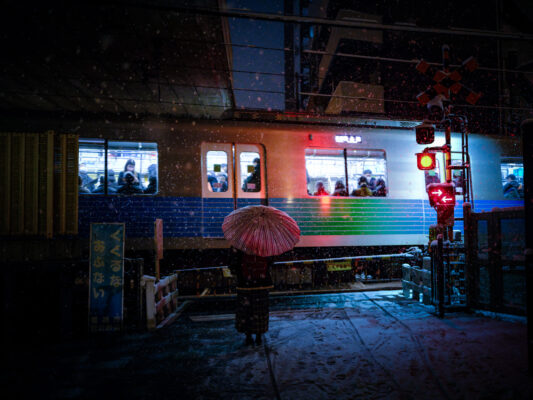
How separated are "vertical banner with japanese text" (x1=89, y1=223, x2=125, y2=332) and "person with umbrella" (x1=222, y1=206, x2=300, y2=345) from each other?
1.90 meters

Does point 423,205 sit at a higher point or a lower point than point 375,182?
lower

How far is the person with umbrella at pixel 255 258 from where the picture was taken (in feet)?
12.8

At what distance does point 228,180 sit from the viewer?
7414 millimetres

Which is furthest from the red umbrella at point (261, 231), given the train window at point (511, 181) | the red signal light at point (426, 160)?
the train window at point (511, 181)

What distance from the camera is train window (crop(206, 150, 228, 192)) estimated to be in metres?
7.36

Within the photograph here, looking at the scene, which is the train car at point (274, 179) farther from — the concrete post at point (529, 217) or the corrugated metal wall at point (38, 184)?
the concrete post at point (529, 217)

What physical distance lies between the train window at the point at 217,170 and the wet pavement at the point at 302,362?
123 inches

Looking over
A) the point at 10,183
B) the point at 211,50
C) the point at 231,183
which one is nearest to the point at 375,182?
the point at 231,183

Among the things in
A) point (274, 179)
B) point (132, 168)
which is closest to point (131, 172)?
point (132, 168)

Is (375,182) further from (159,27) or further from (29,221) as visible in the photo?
(29,221)

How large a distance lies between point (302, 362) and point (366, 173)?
18.3 ft

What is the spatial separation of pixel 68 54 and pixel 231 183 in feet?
14.3

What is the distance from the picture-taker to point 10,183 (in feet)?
21.7

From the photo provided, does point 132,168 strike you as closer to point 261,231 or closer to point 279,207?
point 279,207
